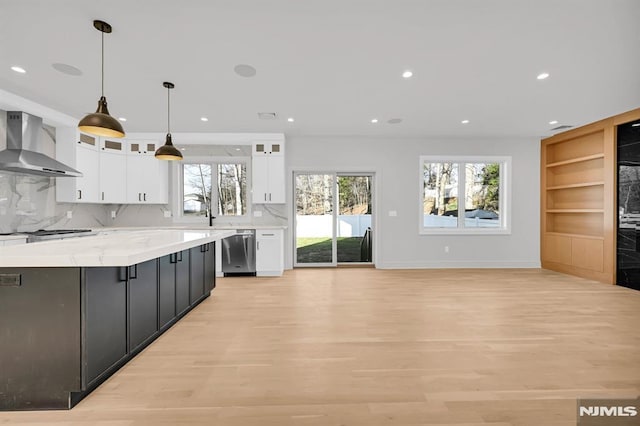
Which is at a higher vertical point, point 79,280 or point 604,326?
point 79,280

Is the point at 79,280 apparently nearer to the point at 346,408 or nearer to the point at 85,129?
the point at 85,129

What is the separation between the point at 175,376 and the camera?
194cm

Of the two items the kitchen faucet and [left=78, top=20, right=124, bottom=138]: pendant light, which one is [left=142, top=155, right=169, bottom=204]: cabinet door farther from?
[left=78, top=20, right=124, bottom=138]: pendant light

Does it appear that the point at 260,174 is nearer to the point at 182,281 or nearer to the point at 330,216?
the point at 330,216

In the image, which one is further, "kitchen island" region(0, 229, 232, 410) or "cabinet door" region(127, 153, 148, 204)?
"cabinet door" region(127, 153, 148, 204)

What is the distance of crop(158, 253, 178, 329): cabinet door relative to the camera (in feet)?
8.22

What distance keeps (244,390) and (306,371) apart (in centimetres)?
45

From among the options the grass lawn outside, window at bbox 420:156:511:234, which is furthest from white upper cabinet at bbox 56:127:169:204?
window at bbox 420:156:511:234

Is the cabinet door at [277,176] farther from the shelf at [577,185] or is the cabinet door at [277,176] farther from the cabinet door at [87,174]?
the shelf at [577,185]

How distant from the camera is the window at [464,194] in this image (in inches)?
231

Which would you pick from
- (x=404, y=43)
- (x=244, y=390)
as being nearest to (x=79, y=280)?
(x=244, y=390)

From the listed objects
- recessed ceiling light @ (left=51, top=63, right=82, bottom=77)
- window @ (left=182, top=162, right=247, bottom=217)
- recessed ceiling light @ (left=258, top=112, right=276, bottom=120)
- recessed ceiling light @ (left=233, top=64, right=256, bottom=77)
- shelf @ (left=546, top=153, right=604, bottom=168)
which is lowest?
window @ (left=182, top=162, right=247, bottom=217)

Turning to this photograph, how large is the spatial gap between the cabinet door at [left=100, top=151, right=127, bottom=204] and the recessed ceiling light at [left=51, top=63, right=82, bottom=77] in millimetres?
2247

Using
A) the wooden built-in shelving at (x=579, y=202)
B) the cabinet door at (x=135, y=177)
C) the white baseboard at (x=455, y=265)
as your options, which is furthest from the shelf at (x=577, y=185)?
the cabinet door at (x=135, y=177)
